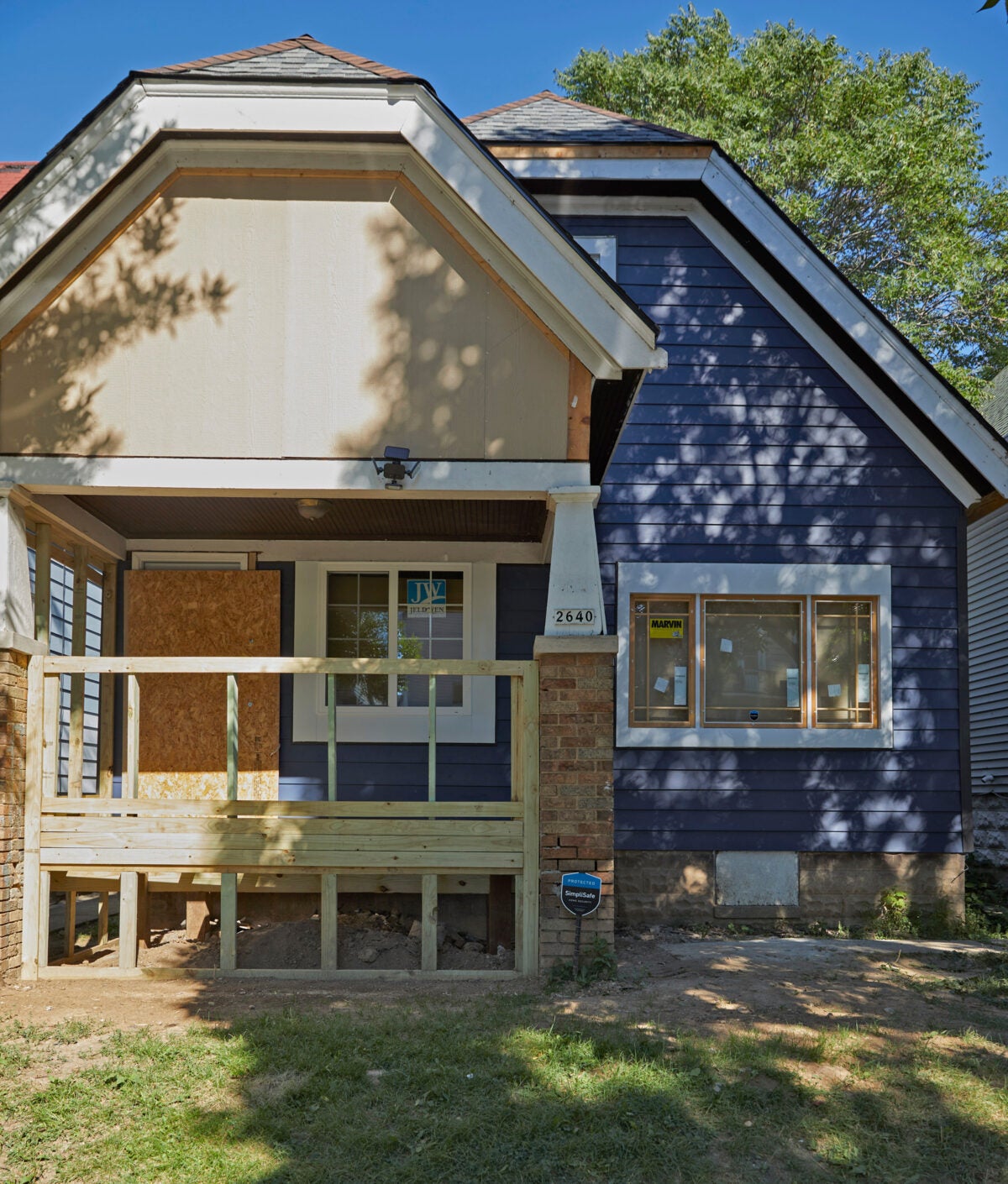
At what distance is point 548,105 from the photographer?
11.3m

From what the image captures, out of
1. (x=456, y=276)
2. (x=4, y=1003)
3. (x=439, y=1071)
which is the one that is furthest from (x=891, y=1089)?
(x=456, y=276)

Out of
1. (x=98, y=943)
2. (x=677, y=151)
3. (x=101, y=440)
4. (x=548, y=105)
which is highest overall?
(x=548, y=105)

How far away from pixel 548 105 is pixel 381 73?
4469 millimetres

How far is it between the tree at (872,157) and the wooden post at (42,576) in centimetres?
1658

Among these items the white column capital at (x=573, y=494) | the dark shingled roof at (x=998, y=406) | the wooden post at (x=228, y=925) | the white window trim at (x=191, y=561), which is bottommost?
the wooden post at (x=228, y=925)

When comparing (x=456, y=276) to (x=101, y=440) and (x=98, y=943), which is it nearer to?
(x=101, y=440)

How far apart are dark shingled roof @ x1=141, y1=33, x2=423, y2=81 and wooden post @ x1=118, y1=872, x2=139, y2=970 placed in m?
5.04

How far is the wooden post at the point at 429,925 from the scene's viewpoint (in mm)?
6984

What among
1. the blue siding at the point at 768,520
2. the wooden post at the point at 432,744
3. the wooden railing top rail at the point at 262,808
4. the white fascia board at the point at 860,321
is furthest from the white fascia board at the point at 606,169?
the wooden railing top rail at the point at 262,808

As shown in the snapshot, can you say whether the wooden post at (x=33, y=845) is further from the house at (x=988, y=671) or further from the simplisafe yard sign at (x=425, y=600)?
the house at (x=988, y=671)

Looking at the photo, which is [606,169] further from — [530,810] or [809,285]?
[530,810]

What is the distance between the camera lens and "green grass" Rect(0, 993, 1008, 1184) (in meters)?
4.38

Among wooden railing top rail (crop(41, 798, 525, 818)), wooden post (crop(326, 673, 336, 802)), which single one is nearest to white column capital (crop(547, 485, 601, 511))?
wooden post (crop(326, 673, 336, 802))

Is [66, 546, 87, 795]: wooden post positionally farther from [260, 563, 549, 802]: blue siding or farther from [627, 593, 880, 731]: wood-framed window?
[627, 593, 880, 731]: wood-framed window
